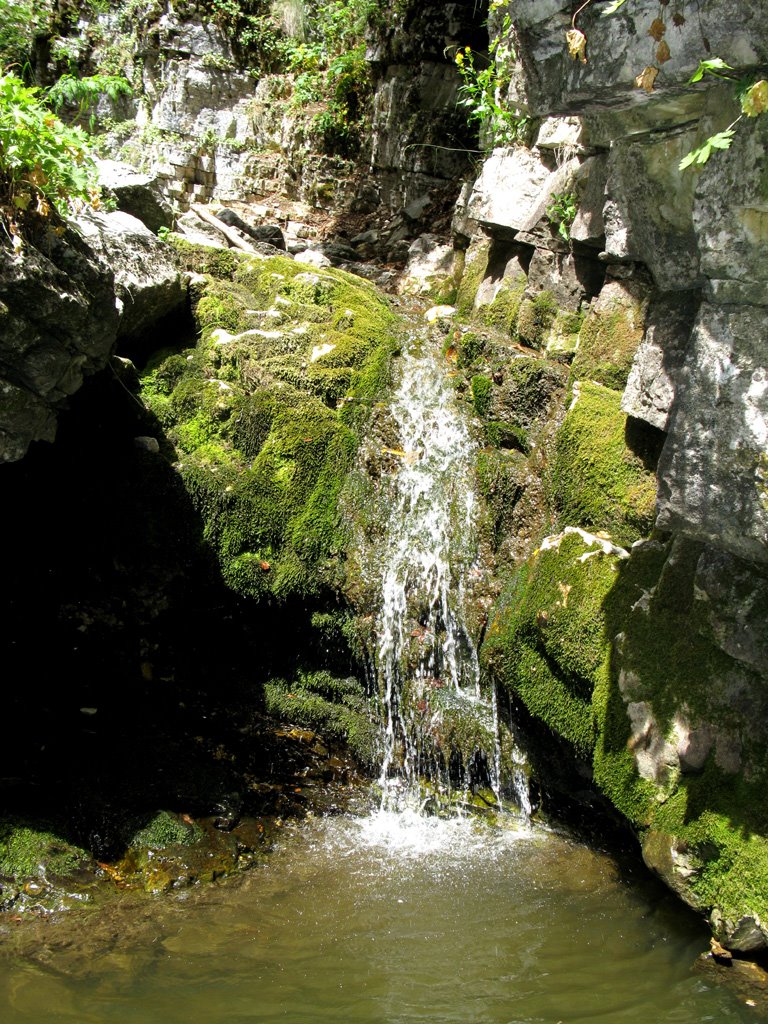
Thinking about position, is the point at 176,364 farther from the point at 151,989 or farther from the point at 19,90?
the point at 151,989

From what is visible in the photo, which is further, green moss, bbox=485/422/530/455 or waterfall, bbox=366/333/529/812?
green moss, bbox=485/422/530/455

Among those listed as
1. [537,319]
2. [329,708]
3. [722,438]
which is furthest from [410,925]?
[537,319]

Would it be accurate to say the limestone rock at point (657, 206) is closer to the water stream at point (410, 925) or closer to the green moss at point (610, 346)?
the green moss at point (610, 346)

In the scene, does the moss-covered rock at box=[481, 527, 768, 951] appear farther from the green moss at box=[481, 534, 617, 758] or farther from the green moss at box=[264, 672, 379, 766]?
the green moss at box=[264, 672, 379, 766]

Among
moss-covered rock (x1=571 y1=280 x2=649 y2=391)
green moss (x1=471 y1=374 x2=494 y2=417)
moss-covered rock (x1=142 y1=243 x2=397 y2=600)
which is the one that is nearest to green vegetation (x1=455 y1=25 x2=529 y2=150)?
moss-covered rock (x1=142 y1=243 x2=397 y2=600)

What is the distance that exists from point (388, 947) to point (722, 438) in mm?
3074

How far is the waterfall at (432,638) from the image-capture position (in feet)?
19.2

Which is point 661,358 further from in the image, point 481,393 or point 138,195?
point 138,195

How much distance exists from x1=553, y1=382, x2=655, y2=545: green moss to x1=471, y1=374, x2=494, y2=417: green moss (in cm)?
94

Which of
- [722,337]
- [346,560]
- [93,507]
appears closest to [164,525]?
[93,507]

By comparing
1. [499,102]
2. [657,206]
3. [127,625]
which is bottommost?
[127,625]

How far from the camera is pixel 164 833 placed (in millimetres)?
5070

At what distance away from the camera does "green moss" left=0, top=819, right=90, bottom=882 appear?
15.1ft

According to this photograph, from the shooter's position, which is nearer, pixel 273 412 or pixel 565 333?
pixel 273 412
